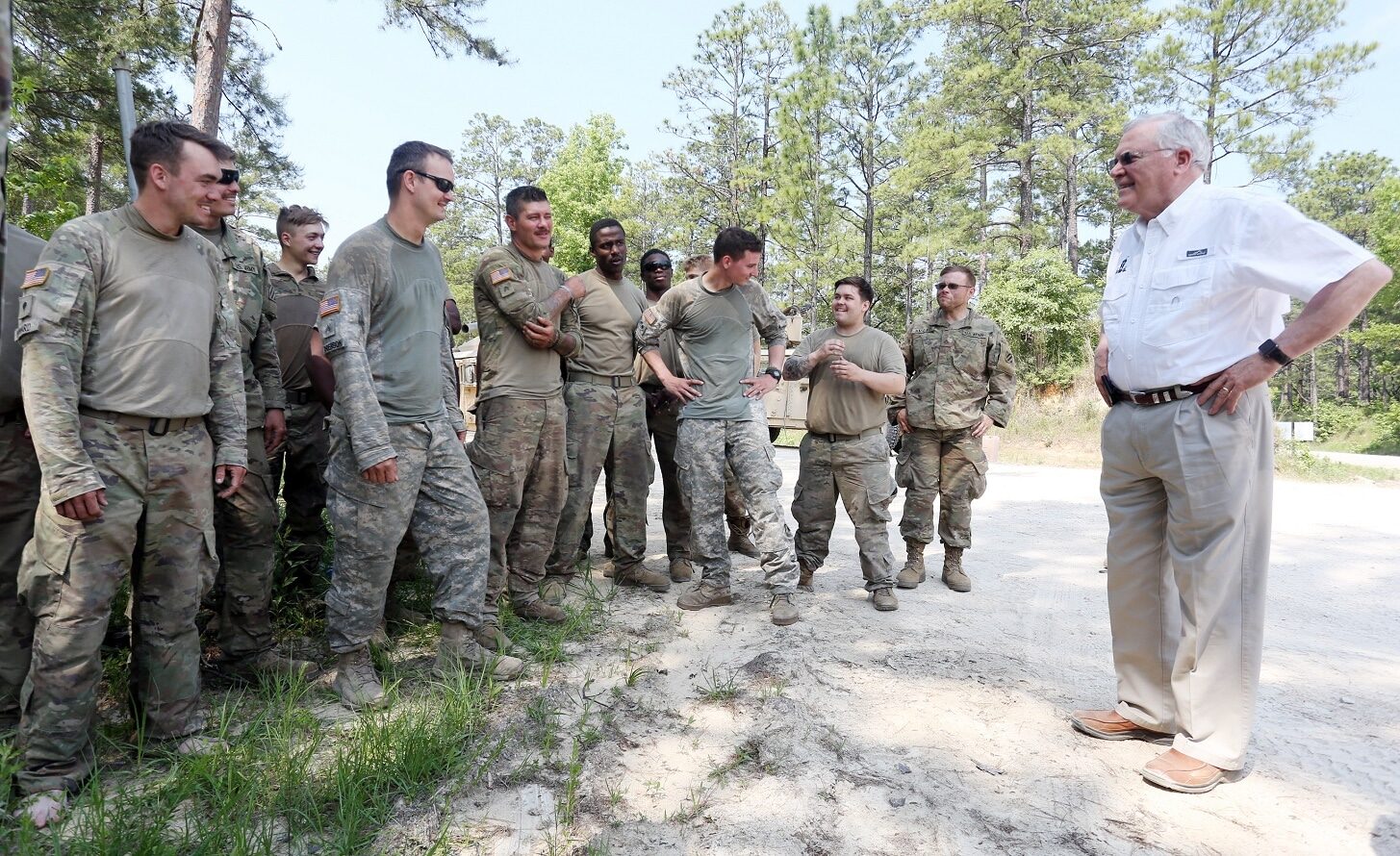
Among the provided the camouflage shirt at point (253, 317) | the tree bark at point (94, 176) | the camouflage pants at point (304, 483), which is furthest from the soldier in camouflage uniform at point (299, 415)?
the tree bark at point (94, 176)

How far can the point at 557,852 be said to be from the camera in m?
2.29

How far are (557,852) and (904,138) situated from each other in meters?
25.0

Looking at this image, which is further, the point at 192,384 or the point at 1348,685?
the point at 1348,685

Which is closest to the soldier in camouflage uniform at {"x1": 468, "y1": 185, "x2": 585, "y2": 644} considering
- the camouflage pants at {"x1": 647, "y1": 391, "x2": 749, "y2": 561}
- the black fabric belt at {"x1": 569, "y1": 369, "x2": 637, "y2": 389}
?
the black fabric belt at {"x1": 569, "y1": 369, "x2": 637, "y2": 389}

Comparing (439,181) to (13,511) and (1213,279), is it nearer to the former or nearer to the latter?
(13,511)

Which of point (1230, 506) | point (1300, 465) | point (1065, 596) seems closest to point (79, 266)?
point (1230, 506)

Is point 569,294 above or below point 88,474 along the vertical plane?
above

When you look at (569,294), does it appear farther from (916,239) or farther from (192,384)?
(916,239)

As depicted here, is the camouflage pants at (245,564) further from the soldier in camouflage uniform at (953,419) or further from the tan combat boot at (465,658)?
the soldier in camouflage uniform at (953,419)

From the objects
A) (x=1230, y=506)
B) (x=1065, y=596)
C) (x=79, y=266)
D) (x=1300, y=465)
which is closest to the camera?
(x=79, y=266)

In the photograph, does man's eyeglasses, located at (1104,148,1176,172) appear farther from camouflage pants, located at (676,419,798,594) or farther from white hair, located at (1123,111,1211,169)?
camouflage pants, located at (676,419,798,594)

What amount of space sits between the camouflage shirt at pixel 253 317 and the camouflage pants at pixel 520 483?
100 centimetres

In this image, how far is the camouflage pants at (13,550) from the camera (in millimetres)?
2645

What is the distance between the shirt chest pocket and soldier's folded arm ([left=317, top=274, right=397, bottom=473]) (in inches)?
114
